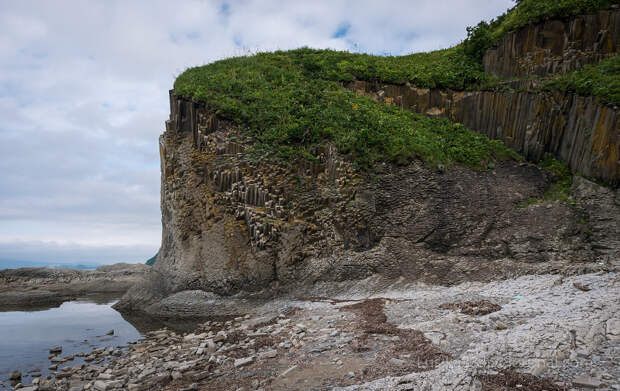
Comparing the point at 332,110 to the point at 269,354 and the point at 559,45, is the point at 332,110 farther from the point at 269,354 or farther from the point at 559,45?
the point at 269,354

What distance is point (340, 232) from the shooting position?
14.4 metres

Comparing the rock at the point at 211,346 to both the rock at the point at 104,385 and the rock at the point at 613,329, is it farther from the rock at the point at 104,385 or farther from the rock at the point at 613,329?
the rock at the point at 613,329

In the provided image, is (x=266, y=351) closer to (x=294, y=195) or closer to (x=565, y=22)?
(x=294, y=195)

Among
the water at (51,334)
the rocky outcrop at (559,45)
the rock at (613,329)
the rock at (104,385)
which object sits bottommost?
the water at (51,334)

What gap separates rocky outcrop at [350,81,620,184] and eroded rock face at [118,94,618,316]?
55.7 inches

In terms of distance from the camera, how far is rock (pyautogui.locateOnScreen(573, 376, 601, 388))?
4.74 metres

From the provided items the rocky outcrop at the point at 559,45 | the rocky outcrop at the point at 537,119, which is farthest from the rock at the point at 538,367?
the rocky outcrop at the point at 559,45

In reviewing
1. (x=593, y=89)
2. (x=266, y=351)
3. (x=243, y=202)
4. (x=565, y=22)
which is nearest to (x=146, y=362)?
(x=266, y=351)

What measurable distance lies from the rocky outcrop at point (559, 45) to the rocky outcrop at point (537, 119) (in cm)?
202

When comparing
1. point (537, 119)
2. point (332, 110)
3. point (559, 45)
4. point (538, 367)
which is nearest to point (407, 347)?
point (538, 367)

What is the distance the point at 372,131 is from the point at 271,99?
5905 mm

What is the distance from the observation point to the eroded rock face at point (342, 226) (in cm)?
1256

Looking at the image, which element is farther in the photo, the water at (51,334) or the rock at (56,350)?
the rock at (56,350)

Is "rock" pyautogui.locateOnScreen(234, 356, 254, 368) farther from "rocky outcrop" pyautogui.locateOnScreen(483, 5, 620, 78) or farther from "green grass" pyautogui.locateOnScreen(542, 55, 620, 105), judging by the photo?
"rocky outcrop" pyautogui.locateOnScreen(483, 5, 620, 78)
